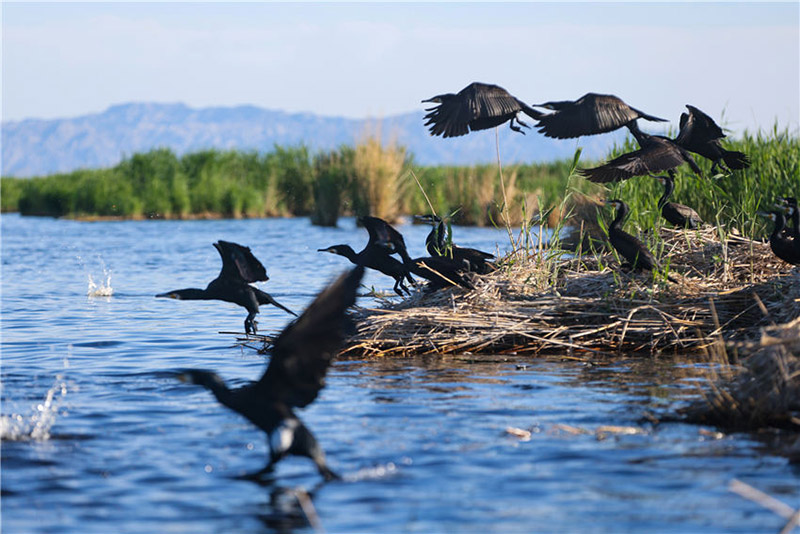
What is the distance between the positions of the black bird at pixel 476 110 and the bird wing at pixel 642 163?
2.48ft

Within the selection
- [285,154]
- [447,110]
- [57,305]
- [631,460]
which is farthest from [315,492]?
[285,154]

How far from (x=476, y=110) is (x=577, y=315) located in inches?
81.0

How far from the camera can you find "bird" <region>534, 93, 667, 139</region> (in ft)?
26.8

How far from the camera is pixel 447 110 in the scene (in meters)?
8.38

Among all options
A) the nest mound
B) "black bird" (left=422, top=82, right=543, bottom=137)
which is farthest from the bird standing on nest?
"black bird" (left=422, top=82, right=543, bottom=137)

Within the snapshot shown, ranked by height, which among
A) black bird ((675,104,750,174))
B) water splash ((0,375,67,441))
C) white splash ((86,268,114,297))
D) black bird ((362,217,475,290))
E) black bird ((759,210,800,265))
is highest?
black bird ((675,104,750,174))

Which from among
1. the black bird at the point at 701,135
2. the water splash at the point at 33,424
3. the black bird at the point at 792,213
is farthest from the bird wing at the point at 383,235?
the black bird at the point at 792,213

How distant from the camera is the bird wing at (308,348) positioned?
5055mm

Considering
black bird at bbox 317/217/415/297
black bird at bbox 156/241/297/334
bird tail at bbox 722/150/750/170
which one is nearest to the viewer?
black bird at bbox 156/241/297/334

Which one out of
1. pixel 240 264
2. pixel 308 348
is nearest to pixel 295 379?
pixel 308 348

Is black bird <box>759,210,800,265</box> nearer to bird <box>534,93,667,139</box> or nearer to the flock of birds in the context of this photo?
the flock of birds

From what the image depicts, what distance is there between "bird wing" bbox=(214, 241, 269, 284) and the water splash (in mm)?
1546

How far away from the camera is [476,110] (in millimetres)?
8266

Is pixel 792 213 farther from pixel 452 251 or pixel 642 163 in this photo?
pixel 452 251
